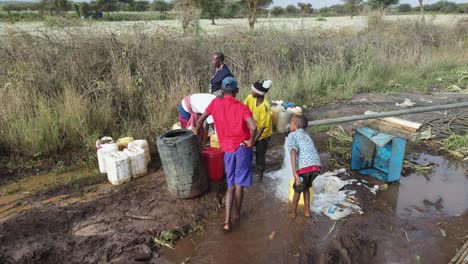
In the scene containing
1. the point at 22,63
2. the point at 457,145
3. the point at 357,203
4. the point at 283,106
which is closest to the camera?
the point at 357,203

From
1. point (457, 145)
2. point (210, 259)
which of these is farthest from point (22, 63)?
point (457, 145)

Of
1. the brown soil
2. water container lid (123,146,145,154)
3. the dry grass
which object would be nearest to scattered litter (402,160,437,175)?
the brown soil

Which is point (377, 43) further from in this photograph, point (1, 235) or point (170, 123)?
point (1, 235)

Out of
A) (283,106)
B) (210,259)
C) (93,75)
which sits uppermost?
(93,75)

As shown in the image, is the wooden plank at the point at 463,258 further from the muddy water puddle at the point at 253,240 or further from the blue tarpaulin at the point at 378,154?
the blue tarpaulin at the point at 378,154

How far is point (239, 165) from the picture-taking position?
374 cm

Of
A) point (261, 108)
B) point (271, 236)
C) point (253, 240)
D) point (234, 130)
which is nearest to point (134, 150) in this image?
point (261, 108)

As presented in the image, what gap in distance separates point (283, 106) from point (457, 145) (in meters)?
3.26

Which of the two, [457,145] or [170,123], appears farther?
[170,123]

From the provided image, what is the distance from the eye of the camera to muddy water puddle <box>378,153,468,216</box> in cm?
438

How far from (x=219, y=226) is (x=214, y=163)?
37.3 inches

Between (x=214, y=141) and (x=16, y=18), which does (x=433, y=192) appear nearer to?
(x=214, y=141)

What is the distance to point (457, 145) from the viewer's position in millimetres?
6102

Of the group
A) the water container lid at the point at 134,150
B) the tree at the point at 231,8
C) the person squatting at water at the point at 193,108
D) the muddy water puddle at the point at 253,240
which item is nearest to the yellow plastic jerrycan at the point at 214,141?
the person squatting at water at the point at 193,108
